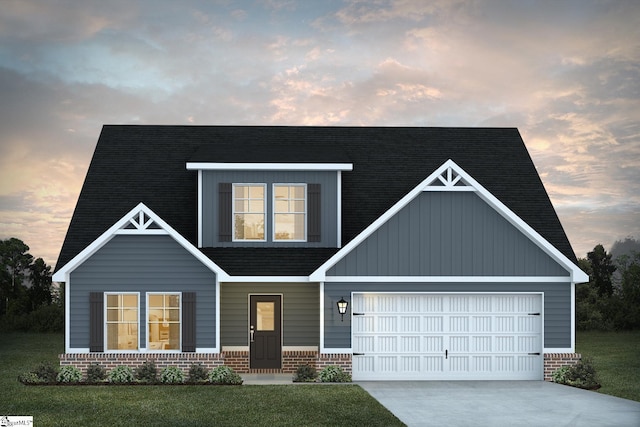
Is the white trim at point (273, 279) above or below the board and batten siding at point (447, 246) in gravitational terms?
below

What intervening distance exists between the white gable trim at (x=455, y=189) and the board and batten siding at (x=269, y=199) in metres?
2.22

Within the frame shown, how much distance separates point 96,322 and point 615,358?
18135 millimetres

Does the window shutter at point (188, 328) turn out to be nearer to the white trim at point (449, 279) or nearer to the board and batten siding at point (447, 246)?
the white trim at point (449, 279)

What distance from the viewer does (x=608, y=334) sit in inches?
1435

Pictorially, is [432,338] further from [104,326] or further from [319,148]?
[104,326]

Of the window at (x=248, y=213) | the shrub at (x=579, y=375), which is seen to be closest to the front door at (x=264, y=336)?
the window at (x=248, y=213)

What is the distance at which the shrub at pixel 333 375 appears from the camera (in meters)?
20.4

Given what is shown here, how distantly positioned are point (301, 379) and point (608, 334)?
21440 mm

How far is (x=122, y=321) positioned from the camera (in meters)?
21.2

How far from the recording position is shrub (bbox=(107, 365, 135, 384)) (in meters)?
20.4

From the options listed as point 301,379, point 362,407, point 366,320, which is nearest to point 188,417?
point 362,407

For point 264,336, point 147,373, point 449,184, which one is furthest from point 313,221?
point 147,373

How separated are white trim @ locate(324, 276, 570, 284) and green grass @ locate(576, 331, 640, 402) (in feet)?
10.6

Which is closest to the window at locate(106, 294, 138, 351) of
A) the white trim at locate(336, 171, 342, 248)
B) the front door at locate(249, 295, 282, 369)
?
the front door at locate(249, 295, 282, 369)
